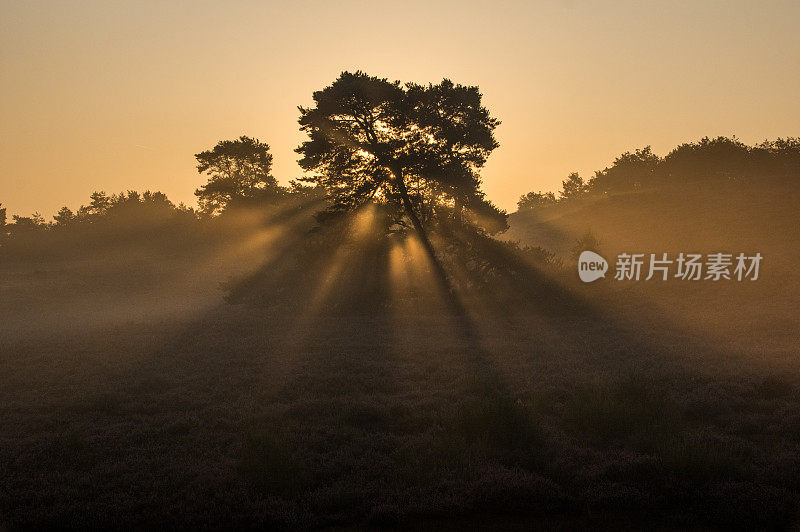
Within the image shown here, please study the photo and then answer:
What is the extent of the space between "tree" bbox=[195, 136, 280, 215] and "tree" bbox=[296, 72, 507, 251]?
124 ft

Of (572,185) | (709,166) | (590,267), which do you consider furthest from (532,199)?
(590,267)

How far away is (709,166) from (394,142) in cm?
6418

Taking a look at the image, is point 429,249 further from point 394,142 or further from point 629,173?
point 629,173

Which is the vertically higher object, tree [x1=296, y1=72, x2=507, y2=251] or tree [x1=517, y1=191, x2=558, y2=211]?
tree [x1=517, y1=191, x2=558, y2=211]

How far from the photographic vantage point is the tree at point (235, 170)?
218ft

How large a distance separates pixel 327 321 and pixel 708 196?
5472 centimetres

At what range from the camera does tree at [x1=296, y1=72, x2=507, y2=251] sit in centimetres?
2861

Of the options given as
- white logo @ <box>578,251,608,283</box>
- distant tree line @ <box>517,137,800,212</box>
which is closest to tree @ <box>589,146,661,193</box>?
distant tree line @ <box>517,137,800,212</box>

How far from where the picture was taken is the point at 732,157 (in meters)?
73.4

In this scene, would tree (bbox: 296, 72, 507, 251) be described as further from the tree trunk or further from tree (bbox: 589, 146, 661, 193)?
tree (bbox: 589, 146, 661, 193)

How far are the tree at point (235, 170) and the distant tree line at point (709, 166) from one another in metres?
55.6

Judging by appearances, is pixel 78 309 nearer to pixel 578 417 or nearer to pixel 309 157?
pixel 309 157

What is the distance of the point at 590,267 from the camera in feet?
108

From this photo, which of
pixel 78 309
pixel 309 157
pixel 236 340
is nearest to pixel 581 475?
pixel 236 340
